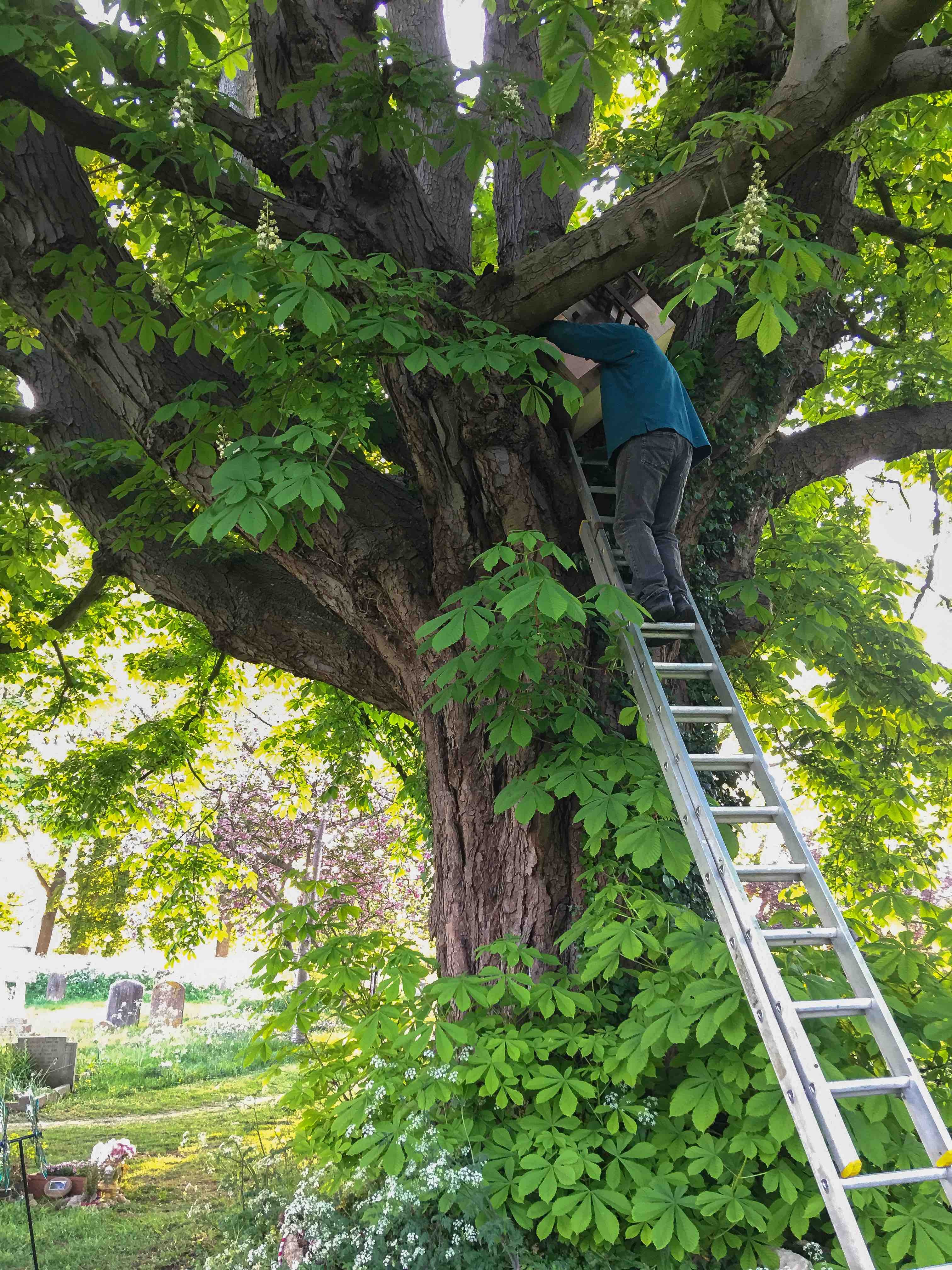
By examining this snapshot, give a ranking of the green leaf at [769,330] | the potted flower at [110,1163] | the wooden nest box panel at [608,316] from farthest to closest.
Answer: the potted flower at [110,1163], the wooden nest box panel at [608,316], the green leaf at [769,330]

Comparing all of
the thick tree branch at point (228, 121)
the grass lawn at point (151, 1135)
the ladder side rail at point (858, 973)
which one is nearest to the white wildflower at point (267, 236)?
the thick tree branch at point (228, 121)

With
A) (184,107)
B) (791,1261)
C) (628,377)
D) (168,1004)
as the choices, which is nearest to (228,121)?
(184,107)

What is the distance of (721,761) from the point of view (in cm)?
317

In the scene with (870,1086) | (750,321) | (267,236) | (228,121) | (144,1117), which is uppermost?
(228,121)

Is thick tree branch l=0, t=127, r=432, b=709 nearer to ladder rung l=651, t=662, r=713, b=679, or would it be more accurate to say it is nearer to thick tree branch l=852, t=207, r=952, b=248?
ladder rung l=651, t=662, r=713, b=679

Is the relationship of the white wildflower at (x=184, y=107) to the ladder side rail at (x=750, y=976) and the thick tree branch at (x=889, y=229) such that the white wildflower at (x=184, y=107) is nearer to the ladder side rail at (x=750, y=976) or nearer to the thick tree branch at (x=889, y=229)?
the ladder side rail at (x=750, y=976)

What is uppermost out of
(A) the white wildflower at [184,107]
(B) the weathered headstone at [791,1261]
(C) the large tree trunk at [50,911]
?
(C) the large tree trunk at [50,911]

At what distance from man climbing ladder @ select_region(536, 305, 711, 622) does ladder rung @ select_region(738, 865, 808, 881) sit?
116 cm

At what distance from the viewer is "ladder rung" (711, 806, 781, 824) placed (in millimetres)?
2938

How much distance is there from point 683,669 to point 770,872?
3.13ft

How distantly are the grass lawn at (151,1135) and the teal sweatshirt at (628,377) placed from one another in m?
2.93

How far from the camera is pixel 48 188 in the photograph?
379 cm

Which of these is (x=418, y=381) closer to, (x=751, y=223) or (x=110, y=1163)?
(x=751, y=223)

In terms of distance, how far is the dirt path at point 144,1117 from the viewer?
809cm
